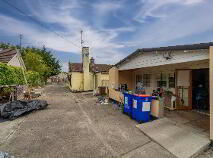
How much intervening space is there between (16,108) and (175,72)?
31.2ft

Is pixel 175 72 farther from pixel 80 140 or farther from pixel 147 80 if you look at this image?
pixel 80 140

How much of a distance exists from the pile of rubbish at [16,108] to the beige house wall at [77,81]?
37.1 feet

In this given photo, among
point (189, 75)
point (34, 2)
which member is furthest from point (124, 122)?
point (34, 2)

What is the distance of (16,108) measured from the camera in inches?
323

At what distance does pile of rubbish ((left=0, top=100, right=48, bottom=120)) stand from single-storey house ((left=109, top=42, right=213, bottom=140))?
5.43 meters

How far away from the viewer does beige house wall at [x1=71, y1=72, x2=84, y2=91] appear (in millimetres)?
20953

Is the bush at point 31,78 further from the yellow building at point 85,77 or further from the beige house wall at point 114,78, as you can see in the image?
the beige house wall at point 114,78

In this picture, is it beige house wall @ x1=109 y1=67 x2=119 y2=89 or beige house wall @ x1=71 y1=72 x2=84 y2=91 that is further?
beige house wall @ x1=71 y1=72 x2=84 y2=91

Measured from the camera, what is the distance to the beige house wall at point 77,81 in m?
21.0

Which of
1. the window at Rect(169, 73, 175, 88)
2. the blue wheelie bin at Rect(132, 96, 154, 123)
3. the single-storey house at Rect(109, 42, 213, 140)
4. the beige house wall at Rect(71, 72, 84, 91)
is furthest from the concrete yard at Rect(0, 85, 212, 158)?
the beige house wall at Rect(71, 72, 84, 91)

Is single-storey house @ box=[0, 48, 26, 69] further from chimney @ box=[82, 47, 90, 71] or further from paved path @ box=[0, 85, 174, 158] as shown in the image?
paved path @ box=[0, 85, 174, 158]

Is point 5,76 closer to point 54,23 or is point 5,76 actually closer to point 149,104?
point 54,23

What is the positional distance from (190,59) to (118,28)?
10.2 m

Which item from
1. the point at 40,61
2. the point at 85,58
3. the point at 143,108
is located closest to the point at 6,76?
the point at 143,108
